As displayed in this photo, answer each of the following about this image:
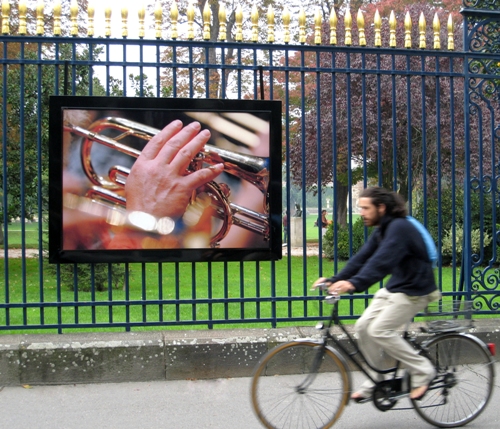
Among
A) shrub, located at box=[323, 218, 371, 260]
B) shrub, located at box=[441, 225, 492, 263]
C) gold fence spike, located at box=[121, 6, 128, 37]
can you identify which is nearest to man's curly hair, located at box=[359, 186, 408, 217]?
gold fence spike, located at box=[121, 6, 128, 37]

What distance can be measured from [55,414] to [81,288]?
6639 millimetres

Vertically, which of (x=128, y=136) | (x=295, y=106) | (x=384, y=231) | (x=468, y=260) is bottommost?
(x=468, y=260)

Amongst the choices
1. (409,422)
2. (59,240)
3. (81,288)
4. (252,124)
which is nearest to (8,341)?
(59,240)

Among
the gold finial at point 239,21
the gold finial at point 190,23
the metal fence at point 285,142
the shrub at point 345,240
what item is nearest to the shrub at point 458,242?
the metal fence at point 285,142

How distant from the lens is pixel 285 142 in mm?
11359

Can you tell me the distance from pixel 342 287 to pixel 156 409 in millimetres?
1870

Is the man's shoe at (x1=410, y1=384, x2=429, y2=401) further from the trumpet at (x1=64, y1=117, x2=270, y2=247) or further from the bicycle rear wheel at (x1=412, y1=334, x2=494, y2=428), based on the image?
the trumpet at (x1=64, y1=117, x2=270, y2=247)

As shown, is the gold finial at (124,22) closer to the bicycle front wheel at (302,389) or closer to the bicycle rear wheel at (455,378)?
the bicycle front wheel at (302,389)

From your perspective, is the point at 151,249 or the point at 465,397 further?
the point at 151,249

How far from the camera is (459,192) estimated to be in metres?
18.7

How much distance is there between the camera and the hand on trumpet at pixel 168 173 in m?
6.17

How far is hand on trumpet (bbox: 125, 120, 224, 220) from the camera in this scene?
6168 millimetres

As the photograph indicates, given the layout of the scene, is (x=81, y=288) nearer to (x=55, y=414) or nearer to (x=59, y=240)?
(x=59, y=240)

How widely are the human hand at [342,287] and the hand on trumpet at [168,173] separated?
2.23m
